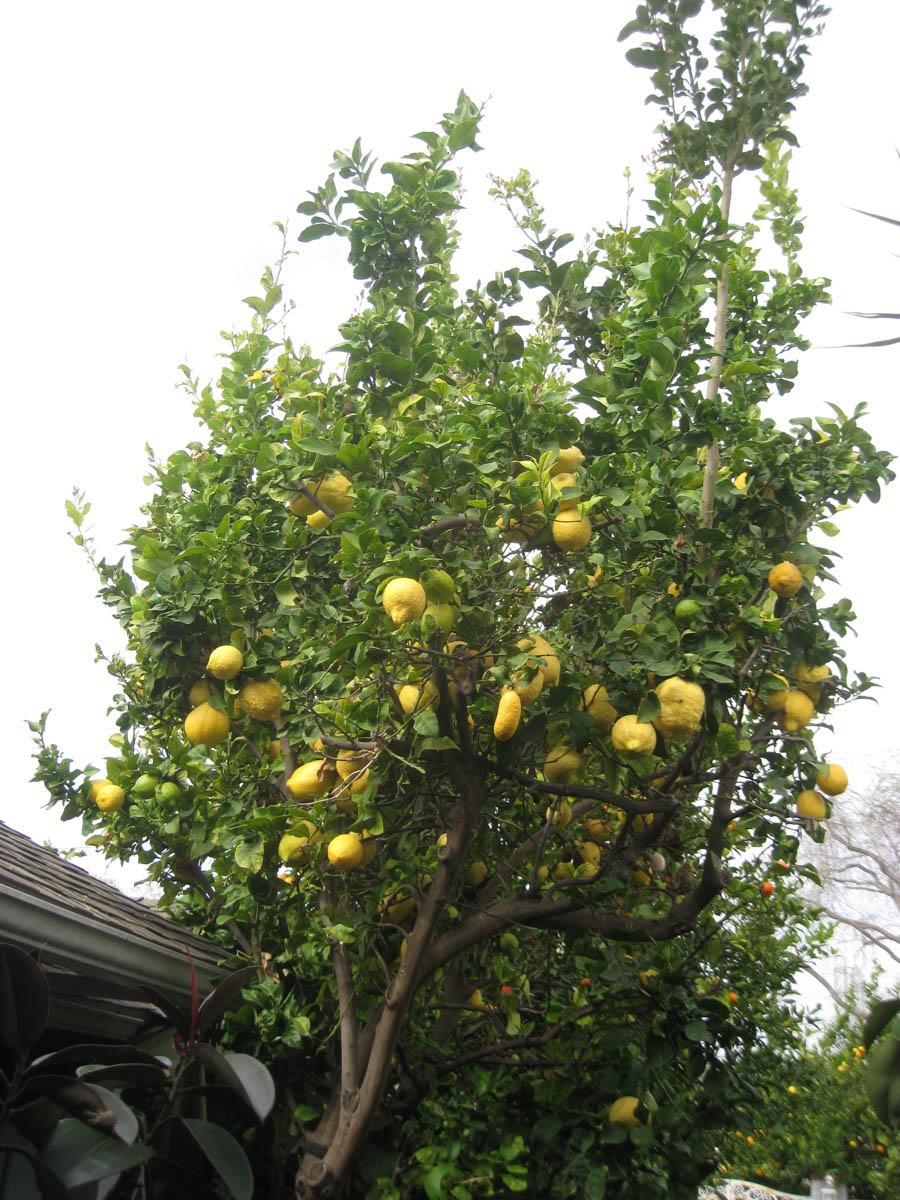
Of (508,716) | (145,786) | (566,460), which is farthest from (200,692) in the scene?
(566,460)

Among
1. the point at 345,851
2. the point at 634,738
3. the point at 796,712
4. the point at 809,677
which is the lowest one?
the point at 345,851

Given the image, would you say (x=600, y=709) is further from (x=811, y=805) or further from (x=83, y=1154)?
(x=83, y=1154)

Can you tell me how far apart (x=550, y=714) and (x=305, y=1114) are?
5.45 ft

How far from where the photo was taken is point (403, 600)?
2465 mm

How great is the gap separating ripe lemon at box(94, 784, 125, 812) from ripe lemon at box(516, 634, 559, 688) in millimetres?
1824

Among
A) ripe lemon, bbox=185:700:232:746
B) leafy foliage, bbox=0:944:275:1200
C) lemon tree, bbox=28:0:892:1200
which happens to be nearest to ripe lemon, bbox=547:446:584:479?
lemon tree, bbox=28:0:892:1200

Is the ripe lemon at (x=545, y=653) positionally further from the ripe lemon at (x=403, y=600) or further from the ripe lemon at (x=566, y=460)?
the ripe lemon at (x=566, y=460)

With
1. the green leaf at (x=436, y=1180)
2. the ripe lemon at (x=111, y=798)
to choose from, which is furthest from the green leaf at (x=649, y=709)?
the ripe lemon at (x=111, y=798)

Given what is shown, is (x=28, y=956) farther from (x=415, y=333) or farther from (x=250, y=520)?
(x=415, y=333)

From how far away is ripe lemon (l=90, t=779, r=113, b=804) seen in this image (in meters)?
3.83

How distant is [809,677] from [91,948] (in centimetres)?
238

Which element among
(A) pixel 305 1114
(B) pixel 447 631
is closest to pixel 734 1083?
(A) pixel 305 1114

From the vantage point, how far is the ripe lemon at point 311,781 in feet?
9.92

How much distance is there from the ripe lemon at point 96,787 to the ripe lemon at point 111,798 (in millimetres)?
84
